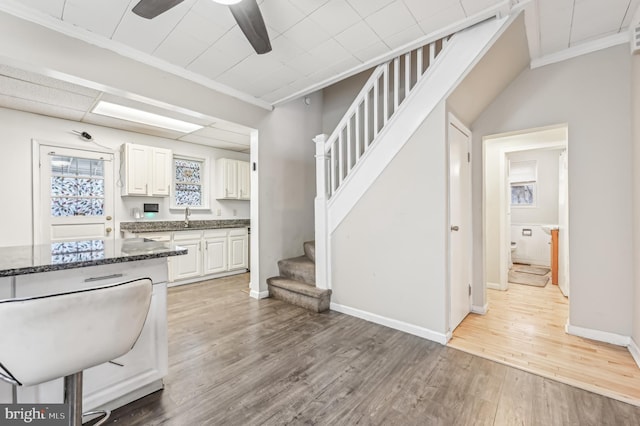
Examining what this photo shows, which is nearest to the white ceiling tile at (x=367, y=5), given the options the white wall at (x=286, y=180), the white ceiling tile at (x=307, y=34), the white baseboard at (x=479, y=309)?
the white ceiling tile at (x=307, y=34)

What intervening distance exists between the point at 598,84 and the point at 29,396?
4.47 metres

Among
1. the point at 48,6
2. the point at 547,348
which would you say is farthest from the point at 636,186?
the point at 48,6

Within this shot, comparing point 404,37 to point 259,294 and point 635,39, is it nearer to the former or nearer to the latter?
Result: point 635,39

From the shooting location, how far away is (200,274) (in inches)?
182

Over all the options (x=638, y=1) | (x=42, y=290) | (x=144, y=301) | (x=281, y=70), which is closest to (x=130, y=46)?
(x=281, y=70)

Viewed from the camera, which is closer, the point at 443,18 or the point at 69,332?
the point at 69,332

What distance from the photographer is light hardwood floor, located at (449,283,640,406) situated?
1.86 metres

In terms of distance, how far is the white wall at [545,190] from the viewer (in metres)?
5.58

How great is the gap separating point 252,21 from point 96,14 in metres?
1.25

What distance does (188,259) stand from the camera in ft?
14.7

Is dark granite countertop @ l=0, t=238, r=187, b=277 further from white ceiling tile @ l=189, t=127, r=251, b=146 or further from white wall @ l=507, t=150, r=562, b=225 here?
white wall @ l=507, t=150, r=562, b=225

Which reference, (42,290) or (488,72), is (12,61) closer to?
(42,290)

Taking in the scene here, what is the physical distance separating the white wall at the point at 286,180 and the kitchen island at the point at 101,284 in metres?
1.97

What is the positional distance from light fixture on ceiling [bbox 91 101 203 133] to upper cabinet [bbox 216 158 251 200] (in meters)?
1.13
